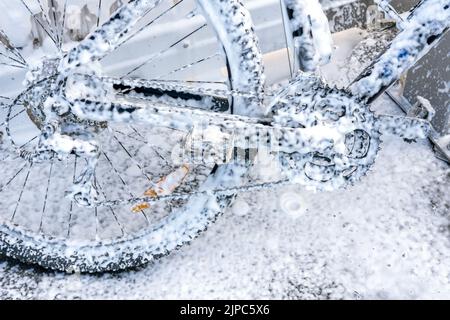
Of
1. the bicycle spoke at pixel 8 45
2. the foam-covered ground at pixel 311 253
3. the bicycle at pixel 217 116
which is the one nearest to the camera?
the bicycle at pixel 217 116

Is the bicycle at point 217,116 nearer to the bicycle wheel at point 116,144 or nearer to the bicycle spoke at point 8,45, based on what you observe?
the bicycle wheel at point 116,144

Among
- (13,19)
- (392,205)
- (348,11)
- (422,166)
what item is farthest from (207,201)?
(348,11)

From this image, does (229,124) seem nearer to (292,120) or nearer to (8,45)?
(292,120)

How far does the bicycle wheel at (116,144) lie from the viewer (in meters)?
2.07

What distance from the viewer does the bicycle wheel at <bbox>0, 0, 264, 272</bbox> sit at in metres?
2.07

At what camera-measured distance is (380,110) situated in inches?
118

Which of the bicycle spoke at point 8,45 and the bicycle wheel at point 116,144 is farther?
the bicycle spoke at point 8,45

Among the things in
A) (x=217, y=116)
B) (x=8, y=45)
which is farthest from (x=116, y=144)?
(x=217, y=116)

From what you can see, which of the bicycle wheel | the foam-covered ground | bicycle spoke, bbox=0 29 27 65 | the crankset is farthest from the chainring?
bicycle spoke, bbox=0 29 27 65

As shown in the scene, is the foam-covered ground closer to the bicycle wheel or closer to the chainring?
the bicycle wheel

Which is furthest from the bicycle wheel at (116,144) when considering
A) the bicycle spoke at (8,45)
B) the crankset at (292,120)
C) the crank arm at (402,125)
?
the crank arm at (402,125)

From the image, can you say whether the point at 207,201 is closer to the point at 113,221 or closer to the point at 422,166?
the point at 113,221

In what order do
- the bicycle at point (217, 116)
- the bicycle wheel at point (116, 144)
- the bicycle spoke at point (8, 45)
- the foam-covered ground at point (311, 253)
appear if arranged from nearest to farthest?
1. the bicycle at point (217, 116)
2. the bicycle wheel at point (116, 144)
3. the foam-covered ground at point (311, 253)
4. the bicycle spoke at point (8, 45)
